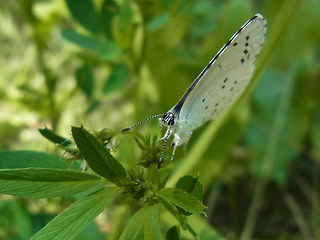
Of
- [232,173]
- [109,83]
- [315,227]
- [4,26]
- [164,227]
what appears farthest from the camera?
[4,26]

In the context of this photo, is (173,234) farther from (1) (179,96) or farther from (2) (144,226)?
(1) (179,96)

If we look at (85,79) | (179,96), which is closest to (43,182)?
(85,79)

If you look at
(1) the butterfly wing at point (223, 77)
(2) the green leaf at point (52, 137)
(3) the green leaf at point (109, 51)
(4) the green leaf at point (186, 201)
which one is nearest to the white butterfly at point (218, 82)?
(1) the butterfly wing at point (223, 77)

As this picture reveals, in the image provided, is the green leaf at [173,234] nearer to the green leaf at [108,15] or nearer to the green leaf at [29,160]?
the green leaf at [29,160]

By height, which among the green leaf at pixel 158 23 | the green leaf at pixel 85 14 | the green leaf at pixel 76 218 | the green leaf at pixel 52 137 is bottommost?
the green leaf at pixel 76 218

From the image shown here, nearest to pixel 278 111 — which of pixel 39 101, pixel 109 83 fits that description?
pixel 109 83

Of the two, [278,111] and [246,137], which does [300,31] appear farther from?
[246,137]
